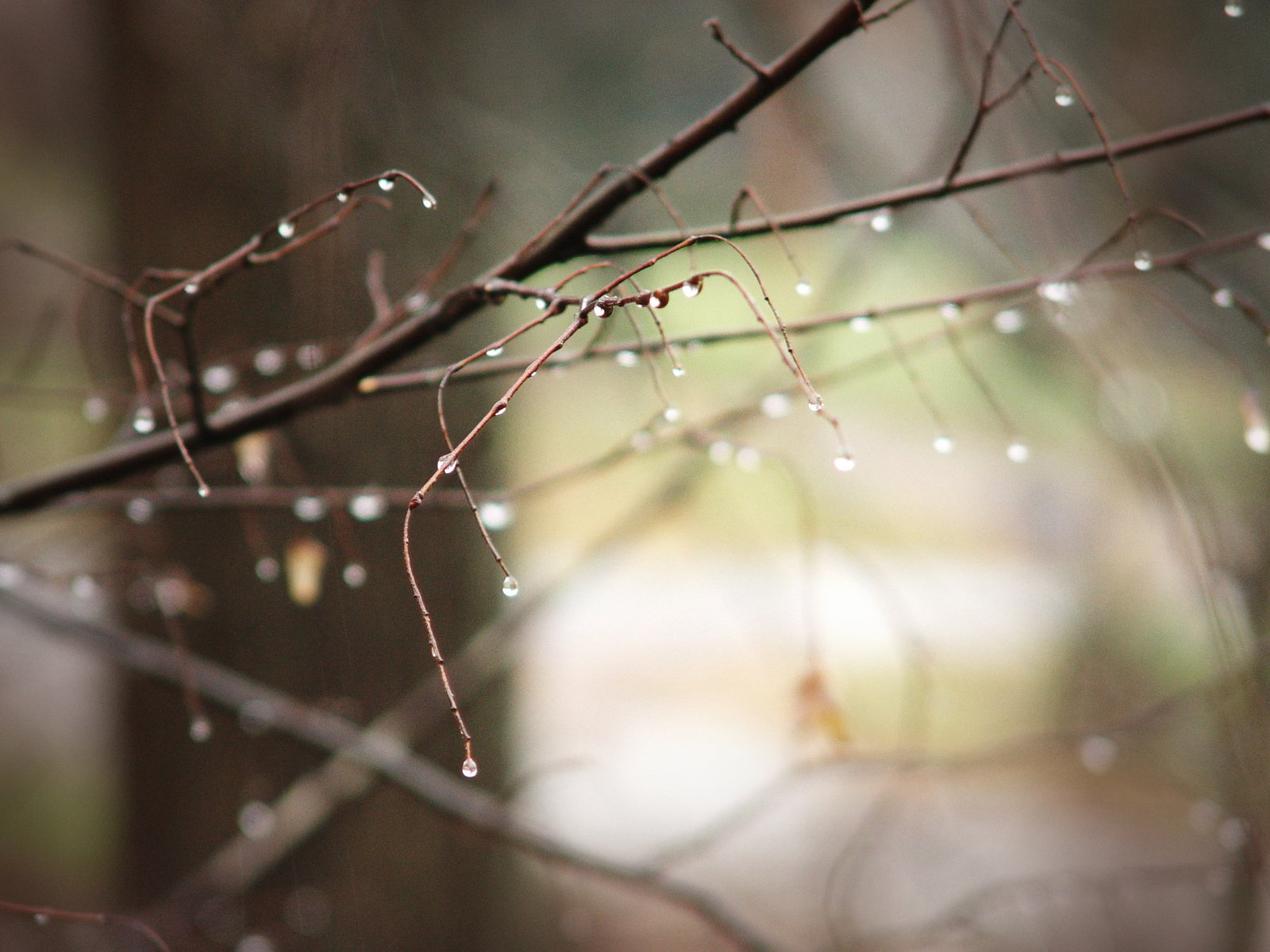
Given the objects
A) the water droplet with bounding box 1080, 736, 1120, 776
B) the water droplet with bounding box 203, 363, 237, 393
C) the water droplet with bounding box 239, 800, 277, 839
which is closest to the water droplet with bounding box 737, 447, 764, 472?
the water droplet with bounding box 203, 363, 237, 393

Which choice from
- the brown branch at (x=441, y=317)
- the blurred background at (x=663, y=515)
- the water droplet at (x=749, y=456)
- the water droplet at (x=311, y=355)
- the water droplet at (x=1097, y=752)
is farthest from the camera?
Result: the water droplet at (x=1097, y=752)

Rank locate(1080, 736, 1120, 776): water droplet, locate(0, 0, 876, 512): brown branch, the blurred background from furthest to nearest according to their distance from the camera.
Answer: locate(1080, 736, 1120, 776): water droplet
the blurred background
locate(0, 0, 876, 512): brown branch

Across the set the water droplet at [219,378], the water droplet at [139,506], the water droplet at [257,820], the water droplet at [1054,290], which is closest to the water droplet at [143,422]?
the water droplet at [139,506]

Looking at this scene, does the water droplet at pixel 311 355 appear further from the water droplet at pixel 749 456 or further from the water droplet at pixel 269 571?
the water droplet at pixel 749 456

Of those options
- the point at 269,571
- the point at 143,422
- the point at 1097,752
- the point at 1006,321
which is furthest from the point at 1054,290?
the point at 1097,752

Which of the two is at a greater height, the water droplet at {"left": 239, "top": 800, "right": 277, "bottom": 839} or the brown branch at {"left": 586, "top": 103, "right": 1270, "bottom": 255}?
the brown branch at {"left": 586, "top": 103, "right": 1270, "bottom": 255}

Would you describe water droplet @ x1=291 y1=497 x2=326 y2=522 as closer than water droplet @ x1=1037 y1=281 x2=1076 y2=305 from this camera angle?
No

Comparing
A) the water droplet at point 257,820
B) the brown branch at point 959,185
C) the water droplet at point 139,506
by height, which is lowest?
the water droplet at point 257,820

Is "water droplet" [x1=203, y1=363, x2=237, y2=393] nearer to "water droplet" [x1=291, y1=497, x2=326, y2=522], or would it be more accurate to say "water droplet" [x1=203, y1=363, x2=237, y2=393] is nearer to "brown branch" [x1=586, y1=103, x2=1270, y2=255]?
"water droplet" [x1=291, y1=497, x2=326, y2=522]
